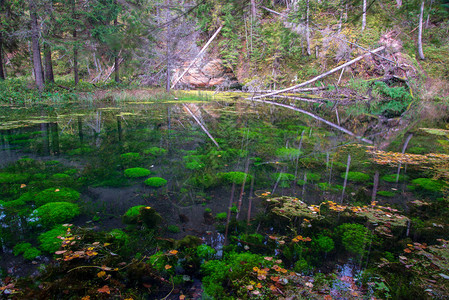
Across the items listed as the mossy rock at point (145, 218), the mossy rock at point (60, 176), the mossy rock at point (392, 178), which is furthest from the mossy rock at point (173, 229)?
the mossy rock at point (392, 178)

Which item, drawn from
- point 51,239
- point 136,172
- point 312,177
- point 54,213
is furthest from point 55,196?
point 312,177

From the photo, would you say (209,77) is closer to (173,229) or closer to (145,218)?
(145,218)

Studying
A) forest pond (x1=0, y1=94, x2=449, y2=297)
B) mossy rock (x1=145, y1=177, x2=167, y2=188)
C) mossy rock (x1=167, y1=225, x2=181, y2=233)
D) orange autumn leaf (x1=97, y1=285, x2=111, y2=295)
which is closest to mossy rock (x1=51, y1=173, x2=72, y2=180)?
forest pond (x1=0, y1=94, x2=449, y2=297)

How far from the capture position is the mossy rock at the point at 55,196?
351cm

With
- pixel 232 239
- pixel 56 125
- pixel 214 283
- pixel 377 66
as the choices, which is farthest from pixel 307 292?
pixel 377 66

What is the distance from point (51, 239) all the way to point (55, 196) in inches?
46.7

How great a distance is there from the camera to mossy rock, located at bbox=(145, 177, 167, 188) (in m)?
4.17

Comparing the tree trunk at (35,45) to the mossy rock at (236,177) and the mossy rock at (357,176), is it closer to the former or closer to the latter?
the mossy rock at (236,177)

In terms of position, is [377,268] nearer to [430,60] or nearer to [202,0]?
[202,0]

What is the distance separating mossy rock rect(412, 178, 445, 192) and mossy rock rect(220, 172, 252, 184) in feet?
9.35

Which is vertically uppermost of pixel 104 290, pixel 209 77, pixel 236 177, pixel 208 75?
pixel 208 75

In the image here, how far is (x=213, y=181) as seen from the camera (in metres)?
4.38

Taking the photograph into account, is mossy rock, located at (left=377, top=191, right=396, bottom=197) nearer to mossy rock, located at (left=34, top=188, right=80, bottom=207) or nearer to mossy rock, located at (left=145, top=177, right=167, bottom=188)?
mossy rock, located at (left=145, top=177, right=167, bottom=188)

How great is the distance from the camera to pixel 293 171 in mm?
4844
